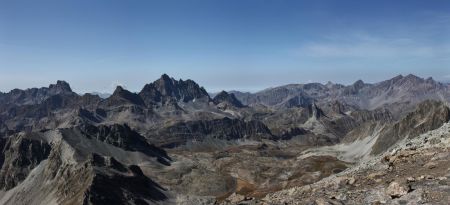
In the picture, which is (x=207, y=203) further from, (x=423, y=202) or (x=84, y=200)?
(x=423, y=202)

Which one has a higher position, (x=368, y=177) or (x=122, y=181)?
(x=368, y=177)

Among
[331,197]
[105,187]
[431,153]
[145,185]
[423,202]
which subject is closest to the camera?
[423,202]

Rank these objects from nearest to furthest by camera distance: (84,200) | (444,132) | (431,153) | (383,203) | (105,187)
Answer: (383,203), (431,153), (444,132), (84,200), (105,187)

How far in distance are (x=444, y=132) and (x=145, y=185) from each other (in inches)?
5807

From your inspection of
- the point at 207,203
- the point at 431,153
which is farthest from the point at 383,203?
the point at 207,203

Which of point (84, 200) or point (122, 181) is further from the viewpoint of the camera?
point (122, 181)

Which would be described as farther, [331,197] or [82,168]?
[82,168]

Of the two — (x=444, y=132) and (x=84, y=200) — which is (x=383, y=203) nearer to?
(x=444, y=132)

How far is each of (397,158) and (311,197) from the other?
11.3m

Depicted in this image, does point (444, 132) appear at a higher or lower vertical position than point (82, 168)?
higher

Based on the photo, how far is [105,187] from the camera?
171000mm

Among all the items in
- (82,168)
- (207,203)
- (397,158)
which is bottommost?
(207,203)

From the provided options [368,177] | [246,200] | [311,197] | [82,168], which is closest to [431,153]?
[368,177]

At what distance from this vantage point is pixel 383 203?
36438 mm
